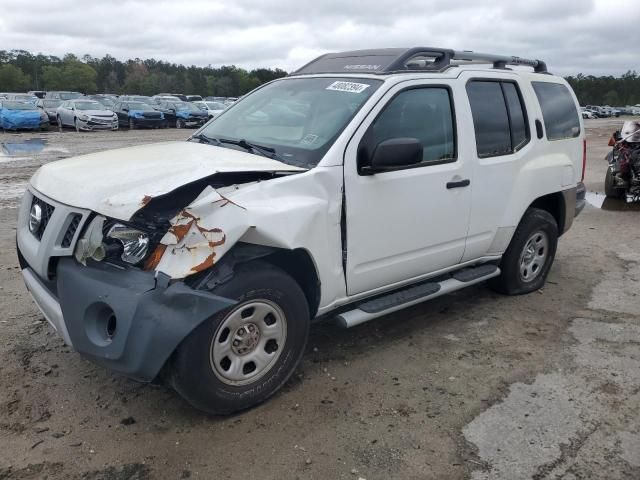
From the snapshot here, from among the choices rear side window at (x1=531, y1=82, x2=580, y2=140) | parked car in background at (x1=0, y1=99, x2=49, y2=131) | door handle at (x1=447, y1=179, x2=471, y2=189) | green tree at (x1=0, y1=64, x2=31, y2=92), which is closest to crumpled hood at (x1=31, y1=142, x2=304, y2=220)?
door handle at (x1=447, y1=179, x2=471, y2=189)

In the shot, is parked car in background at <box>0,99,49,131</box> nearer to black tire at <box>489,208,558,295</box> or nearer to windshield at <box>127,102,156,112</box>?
windshield at <box>127,102,156,112</box>

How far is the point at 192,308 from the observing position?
9.18ft

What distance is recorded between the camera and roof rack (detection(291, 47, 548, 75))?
412 centimetres

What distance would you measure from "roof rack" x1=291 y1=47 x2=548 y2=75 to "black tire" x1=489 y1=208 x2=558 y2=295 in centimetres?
139

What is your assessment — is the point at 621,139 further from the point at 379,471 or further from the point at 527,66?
the point at 379,471

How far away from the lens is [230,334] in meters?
3.08

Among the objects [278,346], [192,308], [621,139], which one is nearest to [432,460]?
[278,346]

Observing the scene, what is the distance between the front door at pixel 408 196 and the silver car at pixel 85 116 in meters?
24.2

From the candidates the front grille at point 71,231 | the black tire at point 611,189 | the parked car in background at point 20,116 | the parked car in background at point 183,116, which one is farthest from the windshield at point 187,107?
the front grille at point 71,231

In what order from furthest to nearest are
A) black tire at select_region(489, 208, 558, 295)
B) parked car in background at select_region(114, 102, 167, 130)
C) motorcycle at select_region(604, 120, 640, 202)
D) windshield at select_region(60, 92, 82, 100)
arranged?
windshield at select_region(60, 92, 82, 100) < parked car in background at select_region(114, 102, 167, 130) < motorcycle at select_region(604, 120, 640, 202) < black tire at select_region(489, 208, 558, 295)

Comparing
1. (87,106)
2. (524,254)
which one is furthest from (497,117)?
(87,106)

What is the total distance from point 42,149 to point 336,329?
1581 cm

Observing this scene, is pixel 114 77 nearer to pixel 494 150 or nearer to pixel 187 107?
pixel 187 107

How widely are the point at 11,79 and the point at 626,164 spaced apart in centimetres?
9019
